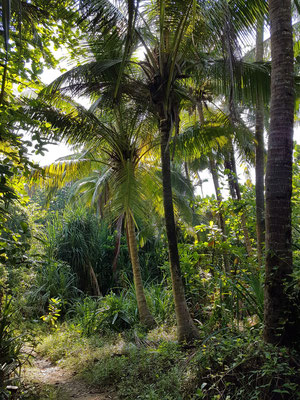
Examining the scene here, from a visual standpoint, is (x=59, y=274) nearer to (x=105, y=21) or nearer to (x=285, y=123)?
(x=105, y=21)

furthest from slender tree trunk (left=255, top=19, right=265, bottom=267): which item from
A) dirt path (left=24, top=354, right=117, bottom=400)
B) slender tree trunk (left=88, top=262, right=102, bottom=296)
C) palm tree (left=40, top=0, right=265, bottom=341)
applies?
slender tree trunk (left=88, top=262, right=102, bottom=296)

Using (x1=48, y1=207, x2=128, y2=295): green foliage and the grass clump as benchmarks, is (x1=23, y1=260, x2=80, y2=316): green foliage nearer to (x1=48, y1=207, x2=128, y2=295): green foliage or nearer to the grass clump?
(x1=48, y1=207, x2=128, y2=295): green foliage

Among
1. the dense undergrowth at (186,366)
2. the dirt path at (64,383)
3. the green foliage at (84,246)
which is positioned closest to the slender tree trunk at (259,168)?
the dense undergrowth at (186,366)

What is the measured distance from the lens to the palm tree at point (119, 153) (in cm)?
705

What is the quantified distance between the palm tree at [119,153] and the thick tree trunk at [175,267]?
1122 millimetres

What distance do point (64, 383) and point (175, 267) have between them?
250 cm

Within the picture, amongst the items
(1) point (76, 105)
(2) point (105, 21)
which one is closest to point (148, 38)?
(2) point (105, 21)

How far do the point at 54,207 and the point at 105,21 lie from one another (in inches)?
817

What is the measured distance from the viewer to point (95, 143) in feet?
25.7

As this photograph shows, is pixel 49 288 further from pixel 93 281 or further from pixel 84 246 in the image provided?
pixel 84 246

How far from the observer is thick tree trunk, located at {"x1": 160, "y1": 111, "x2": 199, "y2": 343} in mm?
5574

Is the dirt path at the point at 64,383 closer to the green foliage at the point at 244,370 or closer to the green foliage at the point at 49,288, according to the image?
the green foliage at the point at 244,370

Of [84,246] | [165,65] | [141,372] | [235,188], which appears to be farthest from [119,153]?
[84,246]

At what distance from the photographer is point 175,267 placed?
577 centimetres
